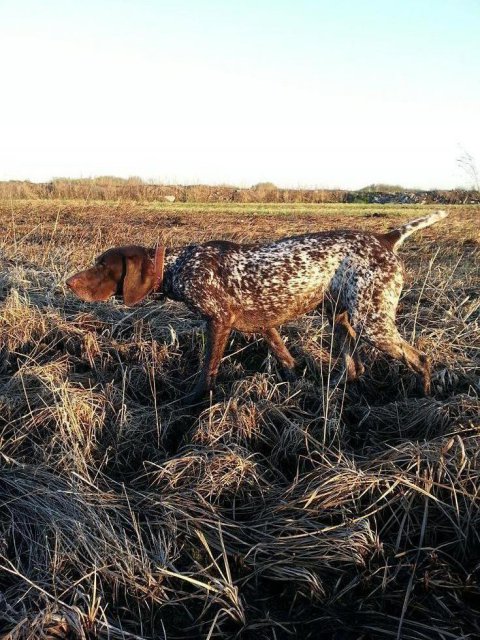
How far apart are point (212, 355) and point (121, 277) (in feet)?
3.15

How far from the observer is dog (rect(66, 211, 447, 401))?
4.57 meters

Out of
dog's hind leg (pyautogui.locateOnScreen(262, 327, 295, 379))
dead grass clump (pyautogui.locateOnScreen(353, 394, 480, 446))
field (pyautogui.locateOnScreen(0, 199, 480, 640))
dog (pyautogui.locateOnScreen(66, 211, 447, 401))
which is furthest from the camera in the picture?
dog's hind leg (pyautogui.locateOnScreen(262, 327, 295, 379))

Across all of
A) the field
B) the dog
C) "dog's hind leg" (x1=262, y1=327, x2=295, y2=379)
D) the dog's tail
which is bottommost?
the field

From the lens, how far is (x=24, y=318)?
5.55m

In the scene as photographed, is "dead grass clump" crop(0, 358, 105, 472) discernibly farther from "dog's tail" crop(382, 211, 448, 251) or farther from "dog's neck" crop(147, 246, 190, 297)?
"dog's tail" crop(382, 211, 448, 251)

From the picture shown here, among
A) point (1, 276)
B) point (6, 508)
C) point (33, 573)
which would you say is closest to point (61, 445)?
point (6, 508)

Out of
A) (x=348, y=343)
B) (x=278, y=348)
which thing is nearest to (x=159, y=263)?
(x=278, y=348)

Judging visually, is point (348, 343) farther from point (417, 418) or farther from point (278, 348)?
point (417, 418)

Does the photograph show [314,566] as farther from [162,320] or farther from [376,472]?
[162,320]

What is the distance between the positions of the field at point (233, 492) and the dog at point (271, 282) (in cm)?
48

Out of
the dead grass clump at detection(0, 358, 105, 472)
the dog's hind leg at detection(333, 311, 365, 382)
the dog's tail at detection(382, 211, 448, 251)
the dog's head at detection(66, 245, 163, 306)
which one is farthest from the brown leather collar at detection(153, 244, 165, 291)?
the dog's tail at detection(382, 211, 448, 251)

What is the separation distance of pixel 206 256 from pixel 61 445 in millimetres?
1870

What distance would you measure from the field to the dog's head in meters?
0.70

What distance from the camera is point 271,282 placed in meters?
4.66
